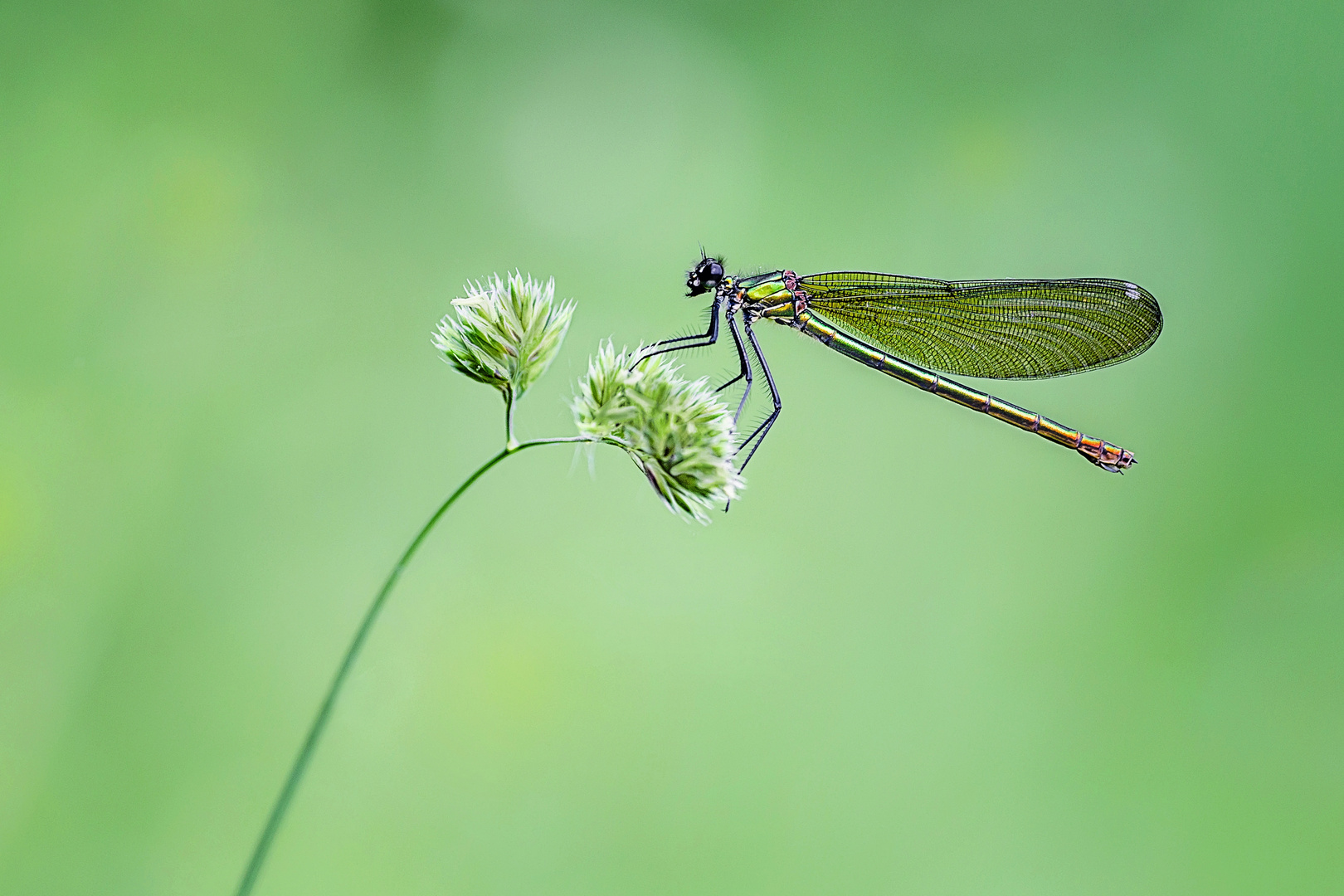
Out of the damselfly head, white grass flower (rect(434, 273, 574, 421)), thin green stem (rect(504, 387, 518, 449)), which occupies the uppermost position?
the damselfly head

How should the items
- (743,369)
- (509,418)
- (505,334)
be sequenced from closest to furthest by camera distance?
(509,418) < (505,334) < (743,369)

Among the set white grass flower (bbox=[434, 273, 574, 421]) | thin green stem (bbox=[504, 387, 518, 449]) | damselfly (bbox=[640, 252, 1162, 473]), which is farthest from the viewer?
damselfly (bbox=[640, 252, 1162, 473])

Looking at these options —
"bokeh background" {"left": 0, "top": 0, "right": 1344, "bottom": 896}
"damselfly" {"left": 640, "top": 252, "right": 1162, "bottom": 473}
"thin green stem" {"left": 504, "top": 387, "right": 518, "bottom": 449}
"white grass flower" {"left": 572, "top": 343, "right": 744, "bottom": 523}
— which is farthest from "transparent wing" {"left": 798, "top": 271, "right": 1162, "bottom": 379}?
"thin green stem" {"left": 504, "top": 387, "right": 518, "bottom": 449}

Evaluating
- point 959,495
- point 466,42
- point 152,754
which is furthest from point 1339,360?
point 152,754

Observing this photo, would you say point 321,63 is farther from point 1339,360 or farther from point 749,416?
point 1339,360

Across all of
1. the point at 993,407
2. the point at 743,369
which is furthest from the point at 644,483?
the point at 993,407

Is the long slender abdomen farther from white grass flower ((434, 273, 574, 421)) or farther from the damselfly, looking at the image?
white grass flower ((434, 273, 574, 421))

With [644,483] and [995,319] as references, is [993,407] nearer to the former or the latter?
[995,319]

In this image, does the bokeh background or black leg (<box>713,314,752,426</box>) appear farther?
the bokeh background
